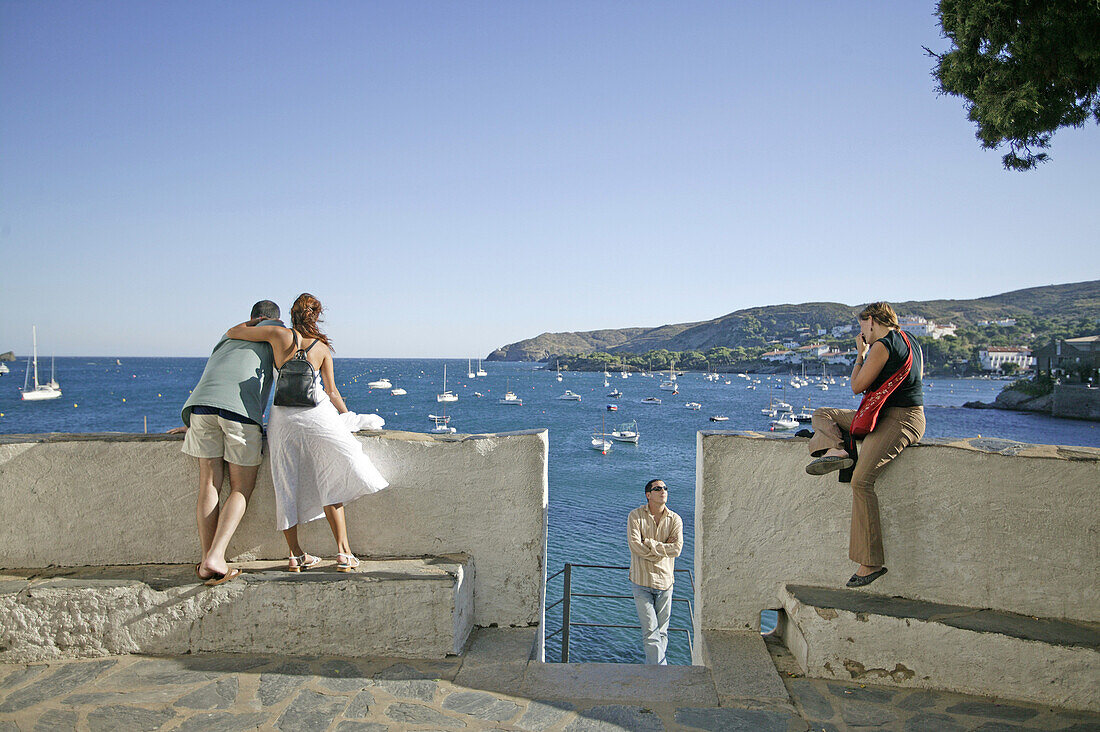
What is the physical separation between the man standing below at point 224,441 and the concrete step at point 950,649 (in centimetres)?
302

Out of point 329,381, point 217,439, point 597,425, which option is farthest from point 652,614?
point 597,425

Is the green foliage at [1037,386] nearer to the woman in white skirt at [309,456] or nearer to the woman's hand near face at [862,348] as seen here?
the woman's hand near face at [862,348]

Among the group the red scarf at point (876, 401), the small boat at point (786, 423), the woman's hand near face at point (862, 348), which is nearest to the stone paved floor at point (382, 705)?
the red scarf at point (876, 401)

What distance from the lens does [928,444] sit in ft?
10.8

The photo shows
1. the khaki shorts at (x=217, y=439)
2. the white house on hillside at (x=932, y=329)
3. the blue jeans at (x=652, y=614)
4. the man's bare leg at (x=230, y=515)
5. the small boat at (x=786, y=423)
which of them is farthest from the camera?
the white house on hillside at (x=932, y=329)

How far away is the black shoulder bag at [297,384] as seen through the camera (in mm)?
3361

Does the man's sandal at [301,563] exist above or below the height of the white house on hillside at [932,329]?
below

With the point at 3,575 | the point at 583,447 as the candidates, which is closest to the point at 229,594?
the point at 3,575

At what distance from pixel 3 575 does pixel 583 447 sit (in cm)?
4682

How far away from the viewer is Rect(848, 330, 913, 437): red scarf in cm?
324

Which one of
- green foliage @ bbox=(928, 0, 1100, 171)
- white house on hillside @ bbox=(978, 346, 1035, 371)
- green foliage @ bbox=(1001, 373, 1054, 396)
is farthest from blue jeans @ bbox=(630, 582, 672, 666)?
white house on hillside @ bbox=(978, 346, 1035, 371)

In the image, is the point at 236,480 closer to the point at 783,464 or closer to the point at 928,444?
the point at 783,464

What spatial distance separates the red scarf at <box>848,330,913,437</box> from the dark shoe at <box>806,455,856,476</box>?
151 mm

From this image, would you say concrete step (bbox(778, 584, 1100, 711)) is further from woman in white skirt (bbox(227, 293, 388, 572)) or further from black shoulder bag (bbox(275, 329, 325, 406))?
black shoulder bag (bbox(275, 329, 325, 406))
